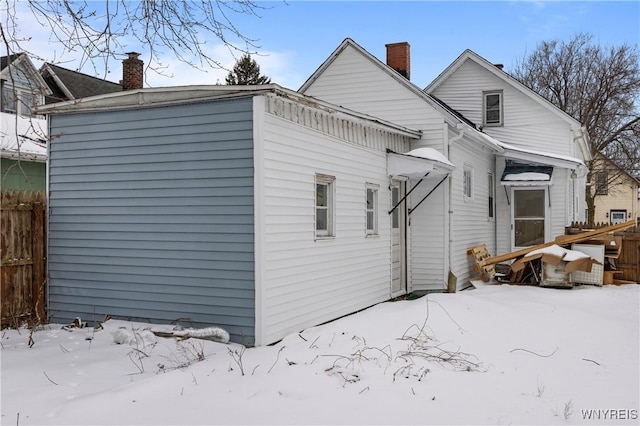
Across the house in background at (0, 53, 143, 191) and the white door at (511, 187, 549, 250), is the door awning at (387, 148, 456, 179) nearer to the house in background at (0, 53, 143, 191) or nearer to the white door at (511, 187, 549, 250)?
the white door at (511, 187, 549, 250)

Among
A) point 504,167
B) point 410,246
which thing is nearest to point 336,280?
A: point 410,246

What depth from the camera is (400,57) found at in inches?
634

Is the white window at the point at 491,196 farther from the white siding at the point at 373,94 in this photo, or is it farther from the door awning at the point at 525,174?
the white siding at the point at 373,94

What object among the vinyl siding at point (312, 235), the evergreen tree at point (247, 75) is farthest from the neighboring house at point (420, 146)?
the evergreen tree at point (247, 75)

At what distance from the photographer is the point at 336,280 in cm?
934

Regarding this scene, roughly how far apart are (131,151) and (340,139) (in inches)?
134

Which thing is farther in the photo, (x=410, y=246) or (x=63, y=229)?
(x=410, y=246)

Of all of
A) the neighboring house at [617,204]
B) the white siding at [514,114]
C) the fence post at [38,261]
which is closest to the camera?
the fence post at [38,261]

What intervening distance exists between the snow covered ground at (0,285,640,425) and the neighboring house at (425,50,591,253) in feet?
22.9

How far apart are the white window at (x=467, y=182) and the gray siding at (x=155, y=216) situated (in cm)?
760

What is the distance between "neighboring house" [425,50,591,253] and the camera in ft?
52.2

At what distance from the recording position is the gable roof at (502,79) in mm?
17000

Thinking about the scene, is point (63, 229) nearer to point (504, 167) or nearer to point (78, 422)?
point (78, 422)

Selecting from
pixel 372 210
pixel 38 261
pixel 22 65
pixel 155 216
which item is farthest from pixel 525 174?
pixel 22 65
